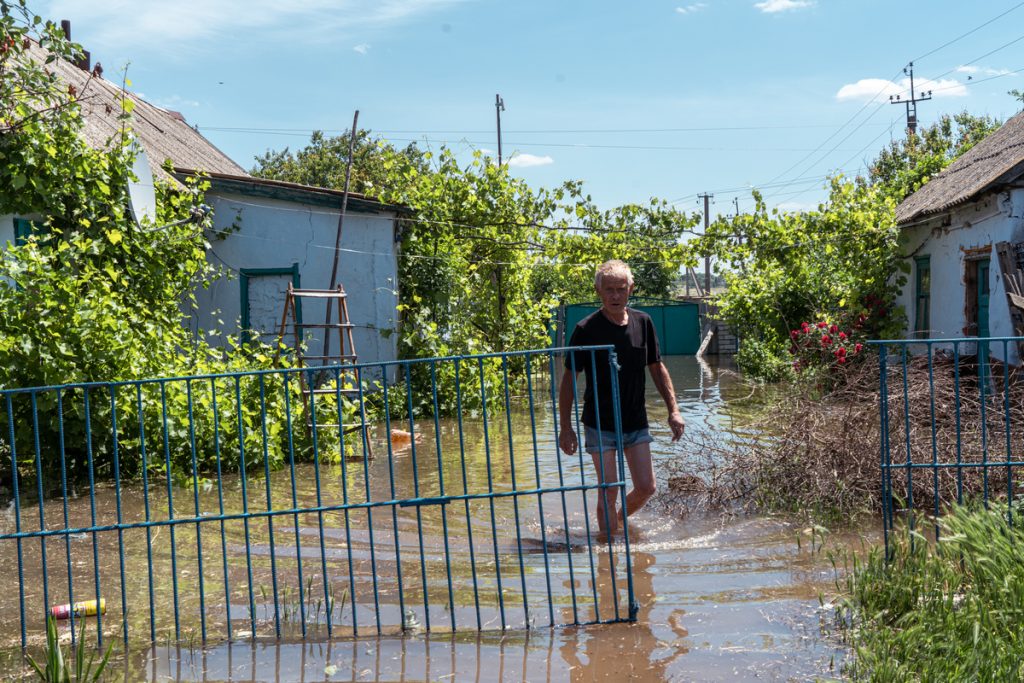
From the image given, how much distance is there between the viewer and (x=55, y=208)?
9.98 metres

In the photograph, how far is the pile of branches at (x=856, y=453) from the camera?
669 cm

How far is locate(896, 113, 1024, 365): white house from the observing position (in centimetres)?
1102

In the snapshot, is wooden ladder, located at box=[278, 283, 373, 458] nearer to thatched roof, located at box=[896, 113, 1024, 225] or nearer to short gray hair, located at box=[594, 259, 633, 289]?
short gray hair, located at box=[594, 259, 633, 289]

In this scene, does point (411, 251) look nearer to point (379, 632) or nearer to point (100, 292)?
point (100, 292)

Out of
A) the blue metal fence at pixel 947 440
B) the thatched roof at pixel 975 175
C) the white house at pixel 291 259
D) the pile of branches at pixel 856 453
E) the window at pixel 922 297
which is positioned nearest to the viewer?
the blue metal fence at pixel 947 440

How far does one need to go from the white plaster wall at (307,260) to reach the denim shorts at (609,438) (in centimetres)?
837

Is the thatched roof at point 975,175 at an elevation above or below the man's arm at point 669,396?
above

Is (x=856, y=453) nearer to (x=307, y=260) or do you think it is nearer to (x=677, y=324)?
(x=307, y=260)

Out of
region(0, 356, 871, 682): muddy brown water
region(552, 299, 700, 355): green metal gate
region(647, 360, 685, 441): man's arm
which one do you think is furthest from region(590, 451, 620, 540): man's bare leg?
region(552, 299, 700, 355): green metal gate

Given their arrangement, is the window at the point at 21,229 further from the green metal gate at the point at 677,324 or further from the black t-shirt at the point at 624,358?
the green metal gate at the point at 677,324

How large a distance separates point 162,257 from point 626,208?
8.29 m

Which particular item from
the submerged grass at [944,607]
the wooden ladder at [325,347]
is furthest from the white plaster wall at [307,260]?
the submerged grass at [944,607]

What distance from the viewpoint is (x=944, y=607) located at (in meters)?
4.06

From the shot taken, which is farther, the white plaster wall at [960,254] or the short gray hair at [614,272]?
the white plaster wall at [960,254]
